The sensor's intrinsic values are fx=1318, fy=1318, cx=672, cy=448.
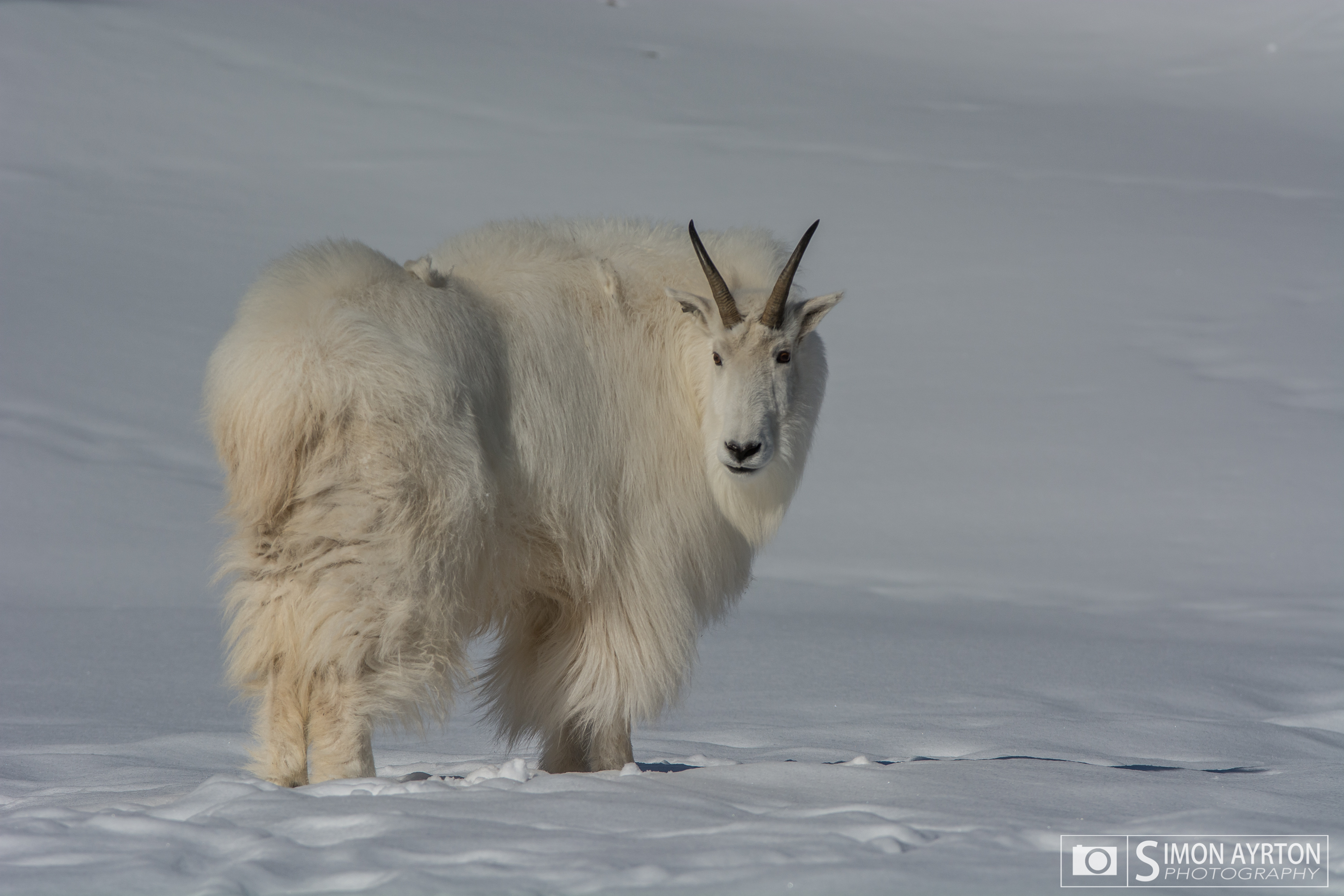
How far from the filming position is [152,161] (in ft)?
52.1

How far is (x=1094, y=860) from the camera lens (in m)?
2.83

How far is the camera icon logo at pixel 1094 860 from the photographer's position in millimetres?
2771

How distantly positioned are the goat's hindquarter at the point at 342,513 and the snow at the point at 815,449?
301 millimetres

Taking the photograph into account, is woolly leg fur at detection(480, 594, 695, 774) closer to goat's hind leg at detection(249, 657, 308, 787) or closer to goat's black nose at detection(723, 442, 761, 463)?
goat's black nose at detection(723, 442, 761, 463)

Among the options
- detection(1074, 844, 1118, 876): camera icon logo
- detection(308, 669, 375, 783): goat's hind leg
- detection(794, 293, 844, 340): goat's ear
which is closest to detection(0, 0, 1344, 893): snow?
detection(1074, 844, 1118, 876): camera icon logo

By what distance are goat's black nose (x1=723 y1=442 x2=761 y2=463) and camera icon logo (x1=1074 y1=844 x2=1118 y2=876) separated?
5.22ft

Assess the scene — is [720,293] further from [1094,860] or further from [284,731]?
[1094,860]

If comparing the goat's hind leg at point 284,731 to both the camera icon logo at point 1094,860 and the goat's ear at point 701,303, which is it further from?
the camera icon logo at point 1094,860

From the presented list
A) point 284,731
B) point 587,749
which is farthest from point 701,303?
point 284,731

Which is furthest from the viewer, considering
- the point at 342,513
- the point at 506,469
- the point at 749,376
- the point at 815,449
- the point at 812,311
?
the point at 815,449

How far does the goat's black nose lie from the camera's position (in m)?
4.08

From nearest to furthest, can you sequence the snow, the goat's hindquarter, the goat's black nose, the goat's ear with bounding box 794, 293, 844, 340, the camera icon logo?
1. the camera icon logo
2. the snow
3. the goat's hindquarter
4. the goat's black nose
5. the goat's ear with bounding box 794, 293, 844, 340

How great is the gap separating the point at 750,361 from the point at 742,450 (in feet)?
1.04

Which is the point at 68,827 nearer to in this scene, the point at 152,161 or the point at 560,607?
the point at 560,607
